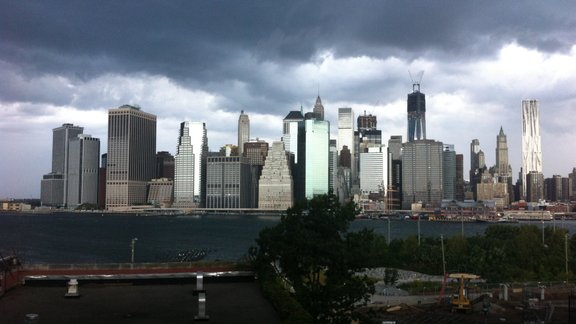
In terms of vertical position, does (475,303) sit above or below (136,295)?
below

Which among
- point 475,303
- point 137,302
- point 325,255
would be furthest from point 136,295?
point 475,303

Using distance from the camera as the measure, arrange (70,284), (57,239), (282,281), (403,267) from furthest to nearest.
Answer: (57,239), (403,267), (282,281), (70,284)

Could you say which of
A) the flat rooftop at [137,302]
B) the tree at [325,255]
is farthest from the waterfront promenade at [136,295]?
the tree at [325,255]

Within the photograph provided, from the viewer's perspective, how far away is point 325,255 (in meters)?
18.1

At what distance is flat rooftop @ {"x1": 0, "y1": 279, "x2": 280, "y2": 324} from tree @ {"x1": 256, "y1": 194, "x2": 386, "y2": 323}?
150 cm

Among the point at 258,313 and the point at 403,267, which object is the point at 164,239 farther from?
the point at 258,313

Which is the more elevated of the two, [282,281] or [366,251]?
[366,251]

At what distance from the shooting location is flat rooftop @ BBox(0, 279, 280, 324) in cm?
1712

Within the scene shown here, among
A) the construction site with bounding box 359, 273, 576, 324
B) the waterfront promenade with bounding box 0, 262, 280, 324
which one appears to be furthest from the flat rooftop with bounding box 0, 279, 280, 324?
the construction site with bounding box 359, 273, 576, 324

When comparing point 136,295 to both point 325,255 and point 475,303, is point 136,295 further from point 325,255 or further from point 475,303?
point 475,303

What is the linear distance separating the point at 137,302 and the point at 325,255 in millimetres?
6642

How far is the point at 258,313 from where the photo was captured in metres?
18.1

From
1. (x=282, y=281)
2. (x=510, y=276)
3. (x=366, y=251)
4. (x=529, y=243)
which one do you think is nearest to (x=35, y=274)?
(x=282, y=281)

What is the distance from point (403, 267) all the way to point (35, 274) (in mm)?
42034
